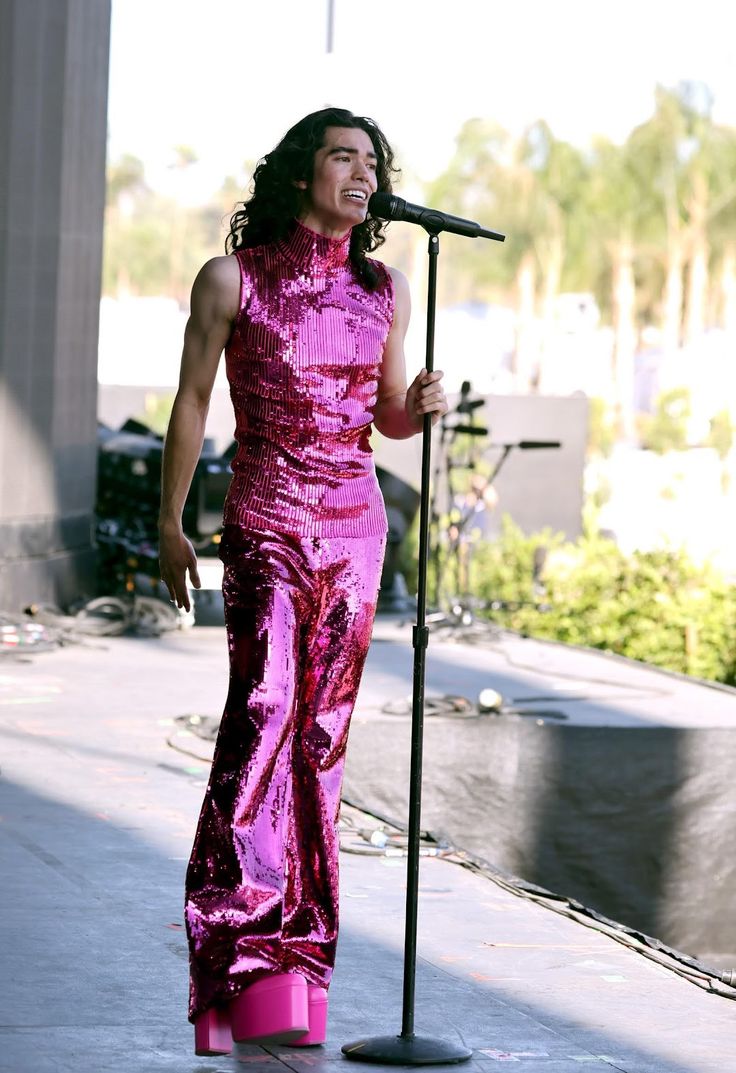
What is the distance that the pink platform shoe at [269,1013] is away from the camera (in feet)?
10.3

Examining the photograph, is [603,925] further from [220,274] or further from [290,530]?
[220,274]

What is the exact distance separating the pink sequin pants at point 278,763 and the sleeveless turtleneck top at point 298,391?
56mm

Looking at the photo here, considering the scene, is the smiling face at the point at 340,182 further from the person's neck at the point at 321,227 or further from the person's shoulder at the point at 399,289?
the person's shoulder at the point at 399,289

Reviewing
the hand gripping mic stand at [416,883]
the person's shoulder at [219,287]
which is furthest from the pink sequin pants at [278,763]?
the person's shoulder at [219,287]

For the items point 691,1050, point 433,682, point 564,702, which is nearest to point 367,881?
point 691,1050

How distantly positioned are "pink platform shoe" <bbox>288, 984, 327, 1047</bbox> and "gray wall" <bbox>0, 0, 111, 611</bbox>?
22.6ft

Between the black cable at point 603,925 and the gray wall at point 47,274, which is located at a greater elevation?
the gray wall at point 47,274

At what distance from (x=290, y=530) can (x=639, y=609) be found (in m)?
7.76

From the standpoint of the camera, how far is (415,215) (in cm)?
327

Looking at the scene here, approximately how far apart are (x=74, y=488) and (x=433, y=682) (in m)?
2.98

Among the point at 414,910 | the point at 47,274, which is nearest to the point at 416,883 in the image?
the point at 414,910

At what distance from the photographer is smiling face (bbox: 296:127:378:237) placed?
3.33m

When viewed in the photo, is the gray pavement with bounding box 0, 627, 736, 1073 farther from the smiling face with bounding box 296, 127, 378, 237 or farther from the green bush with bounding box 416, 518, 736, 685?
the green bush with bounding box 416, 518, 736, 685

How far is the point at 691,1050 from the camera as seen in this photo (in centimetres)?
343
